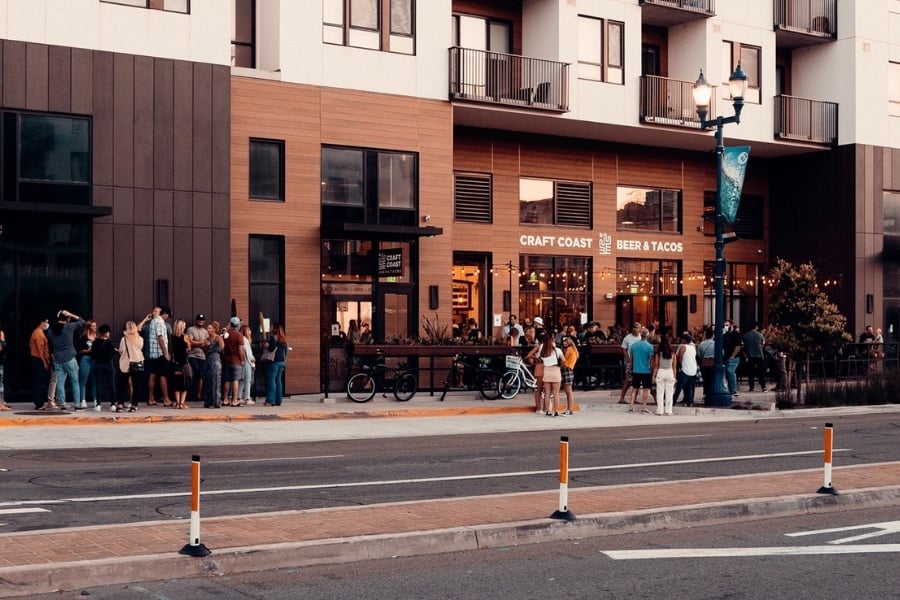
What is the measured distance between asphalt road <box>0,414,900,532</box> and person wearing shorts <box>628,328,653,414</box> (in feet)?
15.2

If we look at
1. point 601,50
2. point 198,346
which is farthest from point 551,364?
point 601,50

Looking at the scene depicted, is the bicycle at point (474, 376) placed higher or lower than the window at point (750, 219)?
lower

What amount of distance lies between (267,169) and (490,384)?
7224 millimetres

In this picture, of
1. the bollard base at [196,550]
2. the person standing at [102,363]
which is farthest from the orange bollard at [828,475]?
the person standing at [102,363]

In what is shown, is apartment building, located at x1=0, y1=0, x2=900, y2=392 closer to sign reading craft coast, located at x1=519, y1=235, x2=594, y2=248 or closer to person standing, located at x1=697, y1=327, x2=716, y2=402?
sign reading craft coast, located at x1=519, y1=235, x2=594, y2=248

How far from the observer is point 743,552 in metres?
9.71

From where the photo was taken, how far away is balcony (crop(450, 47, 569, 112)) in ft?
98.7

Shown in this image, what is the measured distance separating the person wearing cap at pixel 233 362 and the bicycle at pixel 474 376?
4602 mm

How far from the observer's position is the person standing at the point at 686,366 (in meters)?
26.7

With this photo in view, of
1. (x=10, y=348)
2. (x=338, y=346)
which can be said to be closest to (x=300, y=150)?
(x=338, y=346)

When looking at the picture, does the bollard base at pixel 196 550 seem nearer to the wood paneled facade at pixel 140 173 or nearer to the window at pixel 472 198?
the wood paneled facade at pixel 140 173

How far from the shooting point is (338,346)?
90.4 ft

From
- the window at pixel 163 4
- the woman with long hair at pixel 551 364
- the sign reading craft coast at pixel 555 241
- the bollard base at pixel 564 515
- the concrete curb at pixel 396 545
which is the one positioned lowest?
the concrete curb at pixel 396 545

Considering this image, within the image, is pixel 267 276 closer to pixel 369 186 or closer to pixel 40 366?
pixel 369 186
